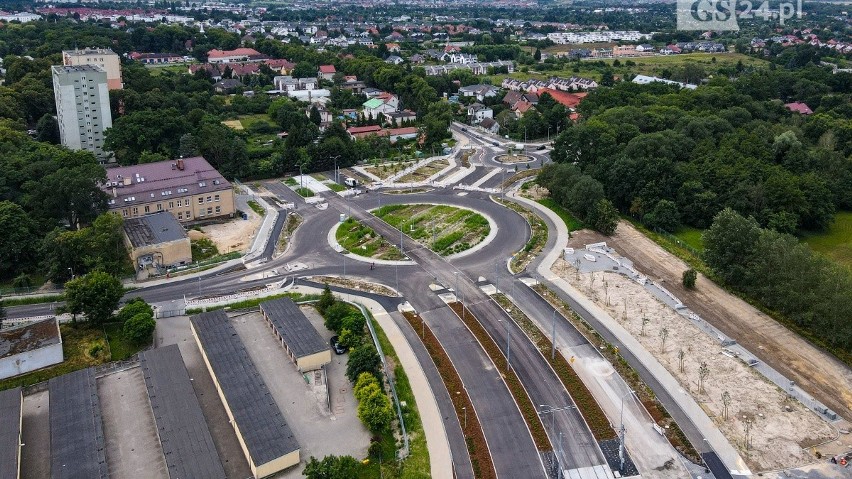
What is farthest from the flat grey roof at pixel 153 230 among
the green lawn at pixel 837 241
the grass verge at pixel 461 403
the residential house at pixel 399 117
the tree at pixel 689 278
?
the green lawn at pixel 837 241

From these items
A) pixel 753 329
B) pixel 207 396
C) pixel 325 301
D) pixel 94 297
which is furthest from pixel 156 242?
pixel 753 329

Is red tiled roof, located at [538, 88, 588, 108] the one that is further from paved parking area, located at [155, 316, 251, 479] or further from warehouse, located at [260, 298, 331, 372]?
paved parking area, located at [155, 316, 251, 479]

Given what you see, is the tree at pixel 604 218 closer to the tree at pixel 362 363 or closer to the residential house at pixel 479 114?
the tree at pixel 362 363

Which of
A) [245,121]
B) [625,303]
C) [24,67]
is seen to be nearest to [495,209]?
[625,303]

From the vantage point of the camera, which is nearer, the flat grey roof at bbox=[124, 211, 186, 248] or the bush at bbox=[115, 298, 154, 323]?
the bush at bbox=[115, 298, 154, 323]

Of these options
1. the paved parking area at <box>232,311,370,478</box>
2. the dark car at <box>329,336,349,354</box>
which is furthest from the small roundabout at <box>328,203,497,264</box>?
the paved parking area at <box>232,311,370,478</box>

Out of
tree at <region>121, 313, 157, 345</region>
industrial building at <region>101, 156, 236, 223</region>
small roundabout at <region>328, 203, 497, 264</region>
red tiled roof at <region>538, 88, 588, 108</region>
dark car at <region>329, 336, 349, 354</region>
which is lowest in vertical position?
dark car at <region>329, 336, 349, 354</region>

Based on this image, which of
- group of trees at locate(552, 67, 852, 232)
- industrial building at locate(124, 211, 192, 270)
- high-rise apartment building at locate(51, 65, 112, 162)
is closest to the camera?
industrial building at locate(124, 211, 192, 270)
